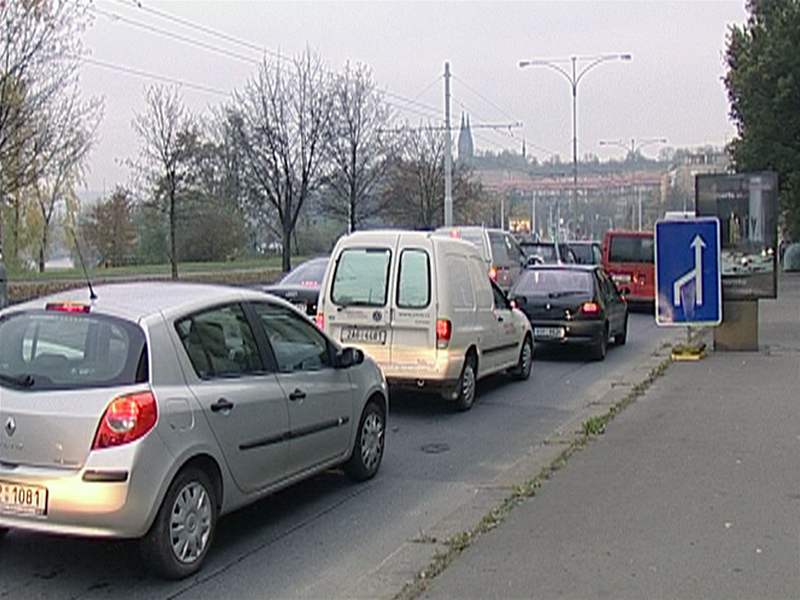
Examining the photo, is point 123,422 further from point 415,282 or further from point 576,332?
point 576,332

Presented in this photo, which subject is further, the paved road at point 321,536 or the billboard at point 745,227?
the billboard at point 745,227

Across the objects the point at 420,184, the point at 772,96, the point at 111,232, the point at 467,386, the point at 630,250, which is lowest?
the point at 467,386

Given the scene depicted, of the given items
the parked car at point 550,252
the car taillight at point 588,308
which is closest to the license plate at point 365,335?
the car taillight at point 588,308

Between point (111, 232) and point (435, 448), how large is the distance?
178 feet

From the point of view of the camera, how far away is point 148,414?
5.64 m

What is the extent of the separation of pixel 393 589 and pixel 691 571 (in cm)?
157

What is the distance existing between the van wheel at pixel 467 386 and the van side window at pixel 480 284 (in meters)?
0.75

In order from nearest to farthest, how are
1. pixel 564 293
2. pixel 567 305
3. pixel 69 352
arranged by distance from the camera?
pixel 69 352, pixel 567 305, pixel 564 293

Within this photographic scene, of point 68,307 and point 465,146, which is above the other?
point 465,146

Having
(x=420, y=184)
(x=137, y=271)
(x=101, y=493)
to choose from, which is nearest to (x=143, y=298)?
(x=101, y=493)

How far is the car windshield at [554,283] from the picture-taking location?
17.4m

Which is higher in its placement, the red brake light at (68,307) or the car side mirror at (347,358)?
the red brake light at (68,307)

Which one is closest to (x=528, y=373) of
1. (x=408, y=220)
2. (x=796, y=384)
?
(x=796, y=384)

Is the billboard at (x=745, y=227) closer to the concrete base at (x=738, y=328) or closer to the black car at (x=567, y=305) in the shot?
the concrete base at (x=738, y=328)
